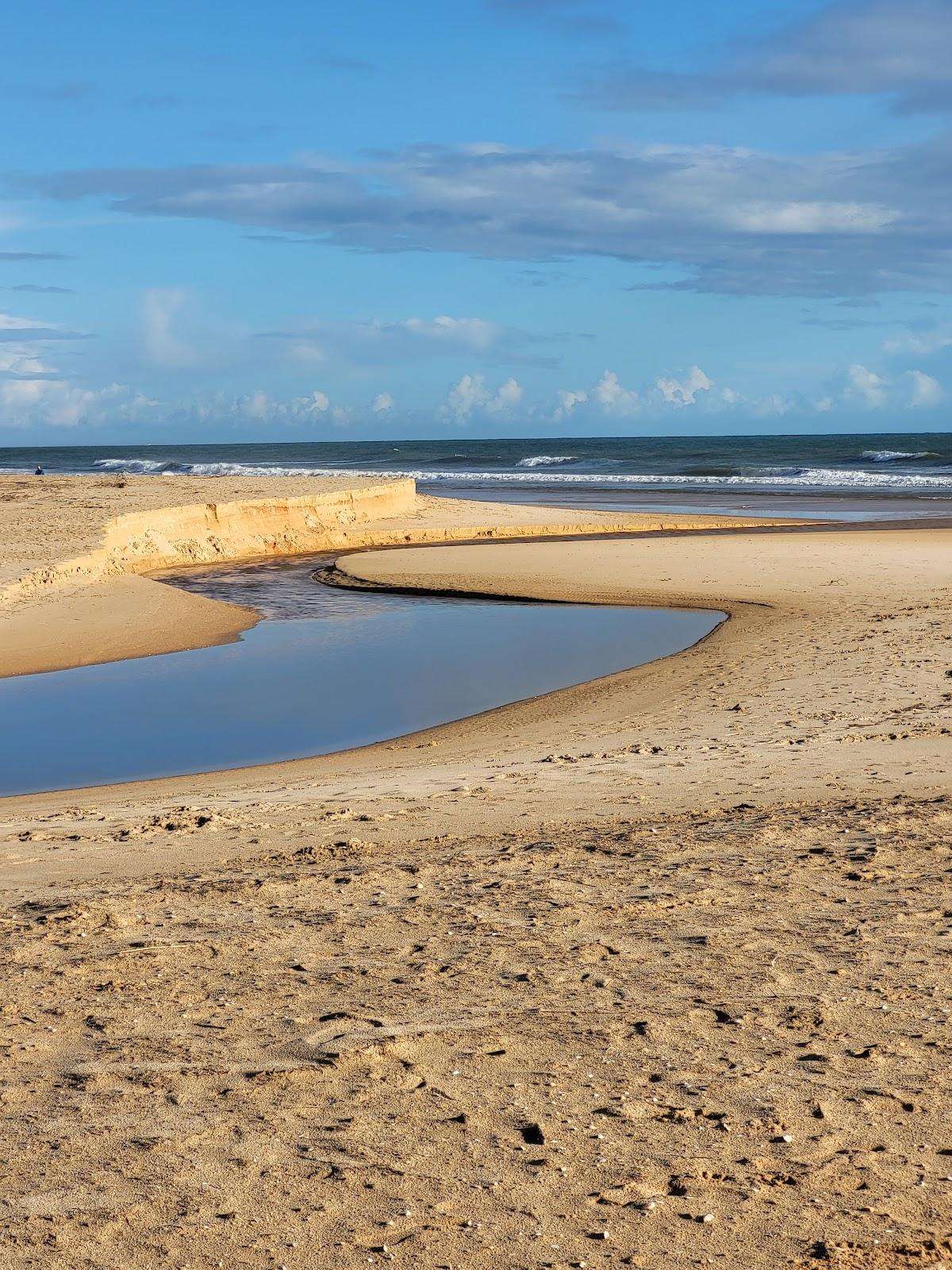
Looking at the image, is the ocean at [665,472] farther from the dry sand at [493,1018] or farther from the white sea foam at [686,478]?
the dry sand at [493,1018]

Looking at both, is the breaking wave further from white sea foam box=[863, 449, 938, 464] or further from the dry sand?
the dry sand

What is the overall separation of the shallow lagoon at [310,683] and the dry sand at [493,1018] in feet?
6.29

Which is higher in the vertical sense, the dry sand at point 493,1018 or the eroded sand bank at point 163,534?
the eroded sand bank at point 163,534

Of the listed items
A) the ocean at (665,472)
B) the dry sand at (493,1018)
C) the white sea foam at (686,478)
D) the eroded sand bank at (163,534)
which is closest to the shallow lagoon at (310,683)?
the eroded sand bank at (163,534)

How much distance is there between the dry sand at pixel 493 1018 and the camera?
9.76 ft

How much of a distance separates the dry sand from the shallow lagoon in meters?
1.92

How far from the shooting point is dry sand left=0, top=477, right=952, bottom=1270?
297cm

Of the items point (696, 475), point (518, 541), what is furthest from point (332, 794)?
point (696, 475)

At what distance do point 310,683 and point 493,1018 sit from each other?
348 inches

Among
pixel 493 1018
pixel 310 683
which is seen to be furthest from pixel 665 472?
pixel 493 1018

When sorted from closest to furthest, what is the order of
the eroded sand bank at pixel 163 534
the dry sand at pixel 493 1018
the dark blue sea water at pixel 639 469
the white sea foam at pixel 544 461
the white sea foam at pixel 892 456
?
the dry sand at pixel 493 1018 → the eroded sand bank at pixel 163 534 → the dark blue sea water at pixel 639 469 → the white sea foam at pixel 892 456 → the white sea foam at pixel 544 461

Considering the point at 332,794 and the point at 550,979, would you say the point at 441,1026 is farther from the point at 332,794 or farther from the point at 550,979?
the point at 332,794

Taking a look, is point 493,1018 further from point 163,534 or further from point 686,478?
point 686,478

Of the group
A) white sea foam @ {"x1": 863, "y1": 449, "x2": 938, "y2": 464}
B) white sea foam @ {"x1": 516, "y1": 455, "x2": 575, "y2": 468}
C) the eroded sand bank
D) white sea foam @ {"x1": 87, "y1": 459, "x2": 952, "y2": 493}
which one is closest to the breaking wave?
white sea foam @ {"x1": 87, "y1": 459, "x2": 952, "y2": 493}
